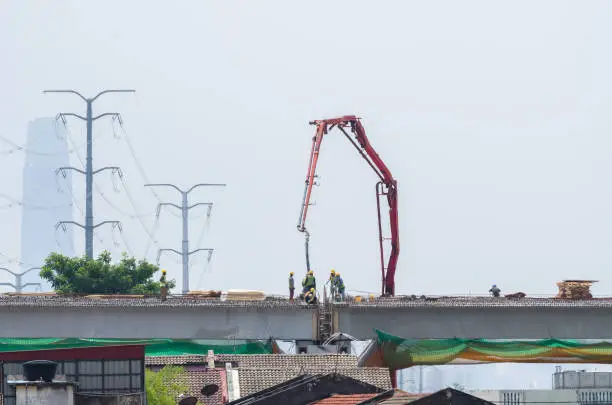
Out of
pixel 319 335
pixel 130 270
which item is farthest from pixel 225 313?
pixel 130 270

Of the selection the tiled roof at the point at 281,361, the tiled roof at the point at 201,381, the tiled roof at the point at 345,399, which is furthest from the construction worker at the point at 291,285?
the tiled roof at the point at 345,399

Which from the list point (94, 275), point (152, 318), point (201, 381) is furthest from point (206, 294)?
point (94, 275)

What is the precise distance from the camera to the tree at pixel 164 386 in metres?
63.3

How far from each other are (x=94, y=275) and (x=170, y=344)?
71.3m

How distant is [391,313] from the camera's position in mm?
103250

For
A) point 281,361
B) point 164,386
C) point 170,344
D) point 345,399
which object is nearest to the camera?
point 345,399

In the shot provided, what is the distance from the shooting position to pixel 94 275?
170250mm

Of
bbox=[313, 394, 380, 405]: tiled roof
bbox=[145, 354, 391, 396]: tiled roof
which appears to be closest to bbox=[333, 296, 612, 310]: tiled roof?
bbox=[145, 354, 391, 396]: tiled roof

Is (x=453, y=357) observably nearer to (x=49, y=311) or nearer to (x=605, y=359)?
(x=605, y=359)

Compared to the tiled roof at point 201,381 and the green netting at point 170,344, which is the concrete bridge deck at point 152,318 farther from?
the tiled roof at point 201,381

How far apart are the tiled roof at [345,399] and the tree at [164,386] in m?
7.29

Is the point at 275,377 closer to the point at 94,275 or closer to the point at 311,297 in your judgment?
the point at 311,297

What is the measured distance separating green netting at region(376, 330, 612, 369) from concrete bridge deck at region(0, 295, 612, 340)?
0.74 meters

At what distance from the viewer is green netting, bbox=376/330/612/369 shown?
10231cm
